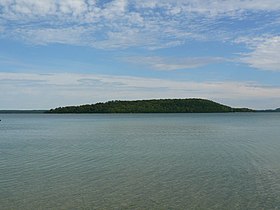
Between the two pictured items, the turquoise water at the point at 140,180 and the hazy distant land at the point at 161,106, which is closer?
the turquoise water at the point at 140,180

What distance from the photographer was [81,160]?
778 inches

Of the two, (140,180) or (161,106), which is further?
(161,106)

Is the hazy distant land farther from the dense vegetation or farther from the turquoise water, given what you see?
the turquoise water

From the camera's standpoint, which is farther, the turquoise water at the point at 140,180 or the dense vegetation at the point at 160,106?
the dense vegetation at the point at 160,106

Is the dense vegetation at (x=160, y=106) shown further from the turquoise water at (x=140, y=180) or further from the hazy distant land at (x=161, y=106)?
the turquoise water at (x=140, y=180)

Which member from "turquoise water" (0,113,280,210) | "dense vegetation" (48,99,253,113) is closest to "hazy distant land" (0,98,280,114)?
"dense vegetation" (48,99,253,113)

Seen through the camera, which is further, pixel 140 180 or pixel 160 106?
pixel 160 106

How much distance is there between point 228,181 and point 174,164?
4.34 m

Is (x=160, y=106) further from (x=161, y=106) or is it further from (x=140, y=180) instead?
(x=140, y=180)

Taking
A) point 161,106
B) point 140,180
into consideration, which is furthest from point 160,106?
point 140,180

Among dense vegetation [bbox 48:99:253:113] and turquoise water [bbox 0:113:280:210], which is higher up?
dense vegetation [bbox 48:99:253:113]

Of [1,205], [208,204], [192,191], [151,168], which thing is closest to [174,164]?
[151,168]

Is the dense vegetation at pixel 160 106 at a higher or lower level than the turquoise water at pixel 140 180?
higher

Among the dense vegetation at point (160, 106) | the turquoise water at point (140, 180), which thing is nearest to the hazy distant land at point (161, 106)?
the dense vegetation at point (160, 106)
